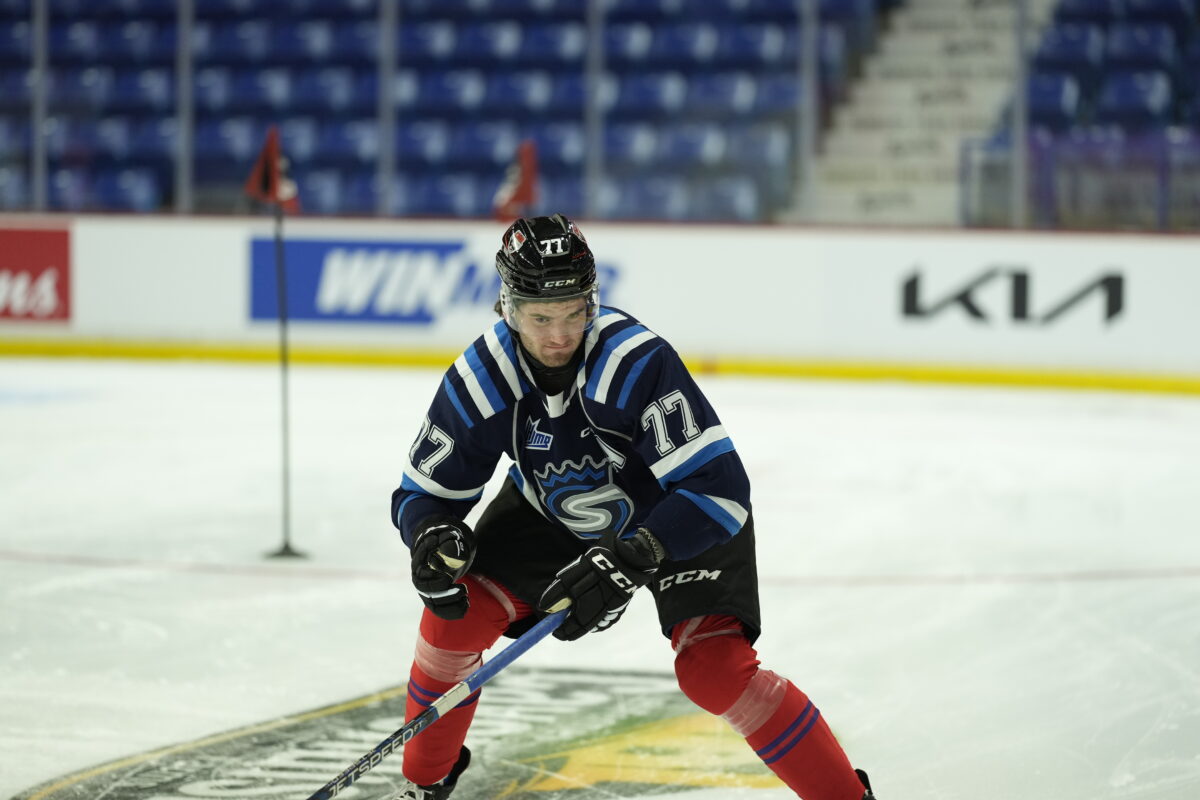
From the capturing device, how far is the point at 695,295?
10.4 metres

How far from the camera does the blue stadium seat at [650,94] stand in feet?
34.2

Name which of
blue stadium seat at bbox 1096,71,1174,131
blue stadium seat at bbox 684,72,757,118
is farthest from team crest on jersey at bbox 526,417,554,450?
blue stadium seat at bbox 1096,71,1174,131

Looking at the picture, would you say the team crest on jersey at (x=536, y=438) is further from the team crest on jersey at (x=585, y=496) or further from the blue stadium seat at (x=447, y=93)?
the blue stadium seat at (x=447, y=93)

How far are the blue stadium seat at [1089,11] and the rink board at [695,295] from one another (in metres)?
1.49

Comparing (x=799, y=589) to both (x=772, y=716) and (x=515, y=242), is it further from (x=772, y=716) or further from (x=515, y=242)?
(x=515, y=242)

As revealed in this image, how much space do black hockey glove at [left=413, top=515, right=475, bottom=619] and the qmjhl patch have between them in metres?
0.52

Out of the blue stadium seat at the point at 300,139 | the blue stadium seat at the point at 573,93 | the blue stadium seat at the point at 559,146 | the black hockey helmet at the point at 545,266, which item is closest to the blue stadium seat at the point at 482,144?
Answer: the blue stadium seat at the point at 559,146

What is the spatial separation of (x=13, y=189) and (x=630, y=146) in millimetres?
4234

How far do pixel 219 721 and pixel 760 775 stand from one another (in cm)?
112

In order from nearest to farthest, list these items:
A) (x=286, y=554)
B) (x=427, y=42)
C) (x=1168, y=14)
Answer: (x=286, y=554), (x=1168, y=14), (x=427, y=42)

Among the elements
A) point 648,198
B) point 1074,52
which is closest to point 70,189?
point 648,198

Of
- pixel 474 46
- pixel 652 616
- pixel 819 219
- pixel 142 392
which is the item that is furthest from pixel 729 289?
pixel 652 616

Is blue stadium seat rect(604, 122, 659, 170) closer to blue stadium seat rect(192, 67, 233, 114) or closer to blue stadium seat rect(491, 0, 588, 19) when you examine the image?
blue stadium seat rect(491, 0, 588, 19)

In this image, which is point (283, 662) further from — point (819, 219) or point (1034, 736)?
point (819, 219)
